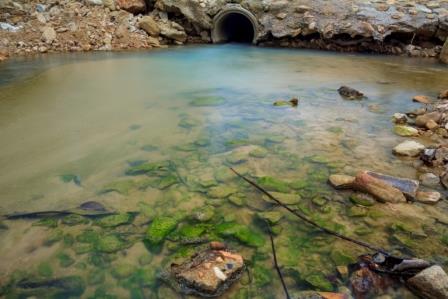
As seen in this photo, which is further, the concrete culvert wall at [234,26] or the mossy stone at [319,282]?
the concrete culvert wall at [234,26]

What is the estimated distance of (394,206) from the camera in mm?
2340

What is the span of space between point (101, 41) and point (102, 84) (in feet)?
15.2

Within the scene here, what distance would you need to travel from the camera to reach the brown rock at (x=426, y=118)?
388 cm

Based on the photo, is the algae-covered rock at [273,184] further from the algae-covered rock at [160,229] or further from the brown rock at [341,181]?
the algae-covered rock at [160,229]

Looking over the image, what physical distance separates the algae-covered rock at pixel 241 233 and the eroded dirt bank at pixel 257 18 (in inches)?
331

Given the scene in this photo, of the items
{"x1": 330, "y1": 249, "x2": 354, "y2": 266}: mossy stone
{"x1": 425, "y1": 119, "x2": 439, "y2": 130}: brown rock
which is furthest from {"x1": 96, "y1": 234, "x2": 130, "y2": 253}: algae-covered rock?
{"x1": 425, "y1": 119, "x2": 439, "y2": 130}: brown rock

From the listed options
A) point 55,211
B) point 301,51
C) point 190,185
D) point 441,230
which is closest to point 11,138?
point 55,211

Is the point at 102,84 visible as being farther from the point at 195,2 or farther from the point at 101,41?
the point at 195,2

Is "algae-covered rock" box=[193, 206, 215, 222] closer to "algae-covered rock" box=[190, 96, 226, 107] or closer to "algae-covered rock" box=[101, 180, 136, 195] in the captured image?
"algae-covered rock" box=[101, 180, 136, 195]

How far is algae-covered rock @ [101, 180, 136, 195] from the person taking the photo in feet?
8.26

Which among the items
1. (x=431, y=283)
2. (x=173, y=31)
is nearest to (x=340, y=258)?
(x=431, y=283)

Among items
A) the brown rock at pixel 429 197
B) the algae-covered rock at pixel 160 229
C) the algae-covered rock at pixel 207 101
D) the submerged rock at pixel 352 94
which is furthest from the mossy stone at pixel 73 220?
the submerged rock at pixel 352 94

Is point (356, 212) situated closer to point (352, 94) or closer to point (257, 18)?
point (352, 94)

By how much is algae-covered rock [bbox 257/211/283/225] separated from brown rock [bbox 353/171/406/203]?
721 millimetres
